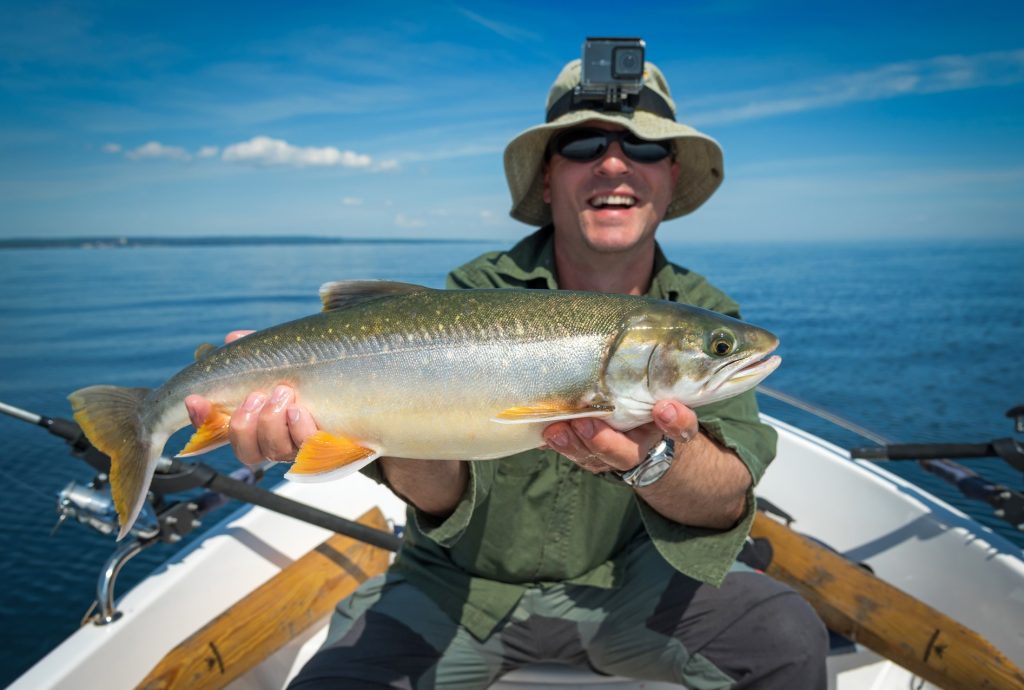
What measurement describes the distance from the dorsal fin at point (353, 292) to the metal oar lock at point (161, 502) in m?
1.98

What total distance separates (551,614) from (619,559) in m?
0.53

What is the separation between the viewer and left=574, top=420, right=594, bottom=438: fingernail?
2.39 m

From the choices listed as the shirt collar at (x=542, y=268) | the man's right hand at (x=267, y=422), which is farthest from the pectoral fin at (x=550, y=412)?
the shirt collar at (x=542, y=268)

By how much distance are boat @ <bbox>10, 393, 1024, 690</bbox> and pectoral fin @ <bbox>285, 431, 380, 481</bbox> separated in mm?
1682

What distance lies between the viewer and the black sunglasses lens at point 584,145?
161 inches

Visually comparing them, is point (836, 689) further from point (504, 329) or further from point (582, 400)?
point (504, 329)

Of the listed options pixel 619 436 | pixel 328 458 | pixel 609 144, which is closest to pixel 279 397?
pixel 328 458

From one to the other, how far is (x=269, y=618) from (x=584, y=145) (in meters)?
3.70

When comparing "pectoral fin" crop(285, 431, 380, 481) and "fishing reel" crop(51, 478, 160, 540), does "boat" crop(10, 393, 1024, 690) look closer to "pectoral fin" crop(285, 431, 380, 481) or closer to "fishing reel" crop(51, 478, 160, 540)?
"fishing reel" crop(51, 478, 160, 540)

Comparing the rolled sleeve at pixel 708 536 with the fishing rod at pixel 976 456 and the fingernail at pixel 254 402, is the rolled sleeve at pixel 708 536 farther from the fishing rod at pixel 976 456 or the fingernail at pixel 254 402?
the fishing rod at pixel 976 456

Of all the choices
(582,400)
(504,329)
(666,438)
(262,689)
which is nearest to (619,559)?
(666,438)

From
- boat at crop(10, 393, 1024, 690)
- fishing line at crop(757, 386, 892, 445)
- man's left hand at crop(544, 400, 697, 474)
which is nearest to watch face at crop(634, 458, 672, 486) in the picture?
man's left hand at crop(544, 400, 697, 474)

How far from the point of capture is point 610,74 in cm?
413

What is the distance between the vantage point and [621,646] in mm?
3369
